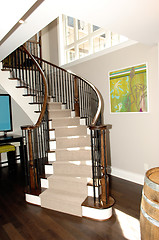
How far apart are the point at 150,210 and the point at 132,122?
8.87ft

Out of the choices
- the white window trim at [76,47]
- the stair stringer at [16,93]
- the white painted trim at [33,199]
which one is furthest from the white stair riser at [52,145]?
the white window trim at [76,47]

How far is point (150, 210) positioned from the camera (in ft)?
→ 4.66

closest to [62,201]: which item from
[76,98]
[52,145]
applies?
[52,145]

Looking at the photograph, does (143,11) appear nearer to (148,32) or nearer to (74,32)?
(148,32)

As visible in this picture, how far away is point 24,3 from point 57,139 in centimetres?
256

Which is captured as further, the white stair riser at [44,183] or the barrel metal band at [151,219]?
the white stair riser at [44,183]

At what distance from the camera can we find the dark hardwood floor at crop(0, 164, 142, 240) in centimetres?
239

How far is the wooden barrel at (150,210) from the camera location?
1.38 m

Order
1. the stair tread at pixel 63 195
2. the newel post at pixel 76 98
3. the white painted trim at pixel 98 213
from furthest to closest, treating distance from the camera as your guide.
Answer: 1. the newel post at pixel 76 98
2. the stair tread at pixel 63 195
3. the white painted trim at pixel 98 213

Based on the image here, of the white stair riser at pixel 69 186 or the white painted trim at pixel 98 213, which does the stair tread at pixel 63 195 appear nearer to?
the white stair riser at pixel 69 186

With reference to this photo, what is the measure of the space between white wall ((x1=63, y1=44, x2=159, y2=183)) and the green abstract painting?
0.11m

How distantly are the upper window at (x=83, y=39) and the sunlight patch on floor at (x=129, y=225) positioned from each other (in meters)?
3.39

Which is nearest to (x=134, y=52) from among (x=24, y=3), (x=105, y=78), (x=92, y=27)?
(x=105, y=78)

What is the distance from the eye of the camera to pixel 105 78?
4.49 metres
